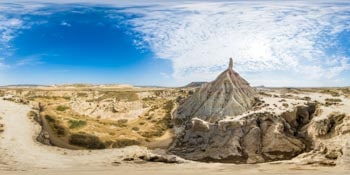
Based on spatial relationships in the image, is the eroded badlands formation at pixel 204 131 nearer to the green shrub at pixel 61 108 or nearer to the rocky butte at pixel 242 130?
the rocky butte at pixel 242 130

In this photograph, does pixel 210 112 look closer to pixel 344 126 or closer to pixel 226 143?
pixel 226 143

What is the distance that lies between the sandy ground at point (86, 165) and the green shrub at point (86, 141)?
336 cm

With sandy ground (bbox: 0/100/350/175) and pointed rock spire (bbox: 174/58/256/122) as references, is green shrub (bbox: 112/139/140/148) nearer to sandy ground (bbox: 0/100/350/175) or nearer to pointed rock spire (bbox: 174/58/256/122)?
sandy ground (bbox: 0/100/350/175)

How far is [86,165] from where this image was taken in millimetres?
42344

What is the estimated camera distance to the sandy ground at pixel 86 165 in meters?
39.0

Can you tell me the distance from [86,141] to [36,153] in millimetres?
7672

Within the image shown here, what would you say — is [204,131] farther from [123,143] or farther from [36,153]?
[36,153]

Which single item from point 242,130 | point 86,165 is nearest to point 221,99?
point 242,130

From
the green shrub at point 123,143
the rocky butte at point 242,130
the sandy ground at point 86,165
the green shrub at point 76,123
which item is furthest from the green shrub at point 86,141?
the rocky butte at point 242,130

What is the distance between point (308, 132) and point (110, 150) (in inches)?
668

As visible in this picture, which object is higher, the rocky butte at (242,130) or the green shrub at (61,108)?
the green shrub at (61,108)

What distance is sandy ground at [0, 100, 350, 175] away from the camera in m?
39.0

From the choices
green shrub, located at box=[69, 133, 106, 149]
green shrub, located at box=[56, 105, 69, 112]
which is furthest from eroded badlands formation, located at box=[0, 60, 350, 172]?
green shrub, located at box=[56, 105, 69, 112]

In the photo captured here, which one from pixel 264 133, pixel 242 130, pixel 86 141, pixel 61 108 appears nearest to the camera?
pixel 264 133
